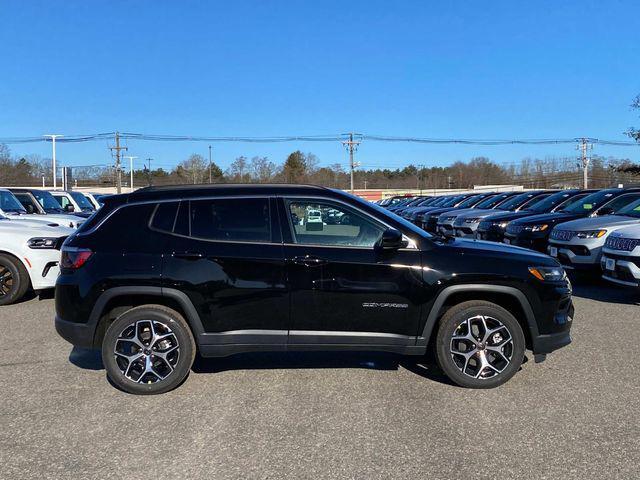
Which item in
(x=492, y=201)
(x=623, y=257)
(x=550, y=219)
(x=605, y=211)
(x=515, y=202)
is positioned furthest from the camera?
Result: (x=492, y=201)

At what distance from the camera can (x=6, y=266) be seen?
7832 mm

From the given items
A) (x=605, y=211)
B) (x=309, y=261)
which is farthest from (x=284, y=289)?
(x=605, y=211)

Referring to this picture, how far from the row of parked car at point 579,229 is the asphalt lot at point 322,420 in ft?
5.49

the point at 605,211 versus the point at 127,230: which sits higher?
the point at 605,211

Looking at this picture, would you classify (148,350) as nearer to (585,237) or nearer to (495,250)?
(495,250)

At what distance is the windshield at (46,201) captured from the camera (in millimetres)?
14016

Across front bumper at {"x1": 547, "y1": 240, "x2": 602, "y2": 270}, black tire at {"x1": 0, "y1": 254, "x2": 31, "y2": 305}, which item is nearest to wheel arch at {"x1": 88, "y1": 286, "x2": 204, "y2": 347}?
black tire at {"x1": 0, "y1": 254, "x2": 31, "y2": 305}

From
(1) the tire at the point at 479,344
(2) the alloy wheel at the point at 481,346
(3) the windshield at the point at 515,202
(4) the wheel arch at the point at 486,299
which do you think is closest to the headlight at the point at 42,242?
(4) the wheel arch at the point at 486,299

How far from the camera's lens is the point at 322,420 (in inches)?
153

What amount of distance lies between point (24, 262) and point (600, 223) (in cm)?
948

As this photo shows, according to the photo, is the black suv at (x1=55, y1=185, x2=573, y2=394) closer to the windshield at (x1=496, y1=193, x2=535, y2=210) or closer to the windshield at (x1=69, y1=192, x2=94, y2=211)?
the windshield at (x1=496, y1=193, x2=535, y2=210)

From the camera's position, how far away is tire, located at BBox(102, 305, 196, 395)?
4391 mm

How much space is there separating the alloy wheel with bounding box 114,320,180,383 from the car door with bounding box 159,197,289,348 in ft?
1.12

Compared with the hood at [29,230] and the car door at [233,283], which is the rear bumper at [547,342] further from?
the hood at [29,230]
